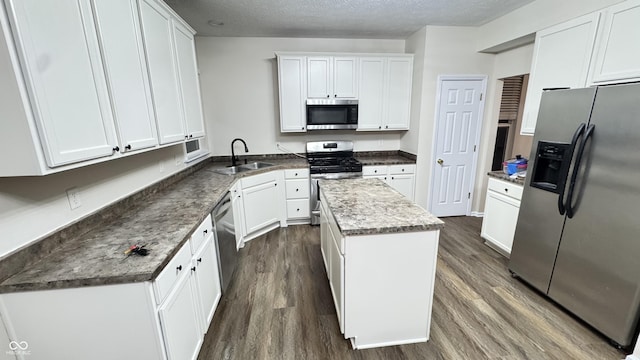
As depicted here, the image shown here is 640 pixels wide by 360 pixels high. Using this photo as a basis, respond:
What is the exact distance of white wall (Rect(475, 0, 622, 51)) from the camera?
7.34 feet

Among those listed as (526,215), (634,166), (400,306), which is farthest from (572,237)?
(400,306)

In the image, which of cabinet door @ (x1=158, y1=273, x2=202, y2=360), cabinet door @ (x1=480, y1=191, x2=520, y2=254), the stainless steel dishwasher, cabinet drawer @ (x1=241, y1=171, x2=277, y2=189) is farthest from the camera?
cabinet drawer @ (x1=241, y1=171, x2=277, y2=189)

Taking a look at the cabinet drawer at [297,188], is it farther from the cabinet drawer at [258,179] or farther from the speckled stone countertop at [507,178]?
the speckled stone countertop at [507,178]

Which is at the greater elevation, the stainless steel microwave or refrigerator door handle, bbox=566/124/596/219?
the stainless steel microwave

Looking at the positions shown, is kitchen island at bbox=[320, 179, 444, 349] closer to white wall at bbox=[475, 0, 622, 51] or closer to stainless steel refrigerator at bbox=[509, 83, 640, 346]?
stainless steel refrigerator at bbox=[509, 83, 640, 346]

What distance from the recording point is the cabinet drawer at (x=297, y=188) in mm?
3580

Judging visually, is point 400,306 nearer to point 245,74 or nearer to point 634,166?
point 634,166

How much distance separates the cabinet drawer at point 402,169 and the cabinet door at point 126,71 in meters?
2.99

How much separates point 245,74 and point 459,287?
148 inches

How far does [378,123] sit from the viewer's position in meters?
3.87

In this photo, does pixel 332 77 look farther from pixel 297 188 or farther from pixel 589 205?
pixel 589 205

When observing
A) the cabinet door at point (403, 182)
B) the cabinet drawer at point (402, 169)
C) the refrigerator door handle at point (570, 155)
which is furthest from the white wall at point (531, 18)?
the cabinet door at point (403, 182)

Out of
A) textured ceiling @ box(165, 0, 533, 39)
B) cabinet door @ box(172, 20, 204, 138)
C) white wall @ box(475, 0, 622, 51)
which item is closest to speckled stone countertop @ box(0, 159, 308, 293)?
cabinet door @ box(172, 20, 204, 138)

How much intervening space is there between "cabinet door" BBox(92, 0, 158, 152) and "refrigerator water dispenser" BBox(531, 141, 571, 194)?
2987 millimetres
